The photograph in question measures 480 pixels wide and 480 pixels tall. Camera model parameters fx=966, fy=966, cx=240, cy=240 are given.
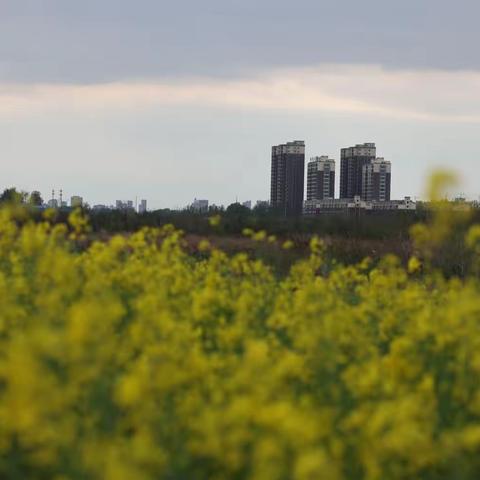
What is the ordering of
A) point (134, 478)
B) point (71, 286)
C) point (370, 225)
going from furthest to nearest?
point (370, 225), point (71, 286), point (134, 478)

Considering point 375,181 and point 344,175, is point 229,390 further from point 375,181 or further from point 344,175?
point 344,175

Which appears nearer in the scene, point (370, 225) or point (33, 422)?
point (33, 422)

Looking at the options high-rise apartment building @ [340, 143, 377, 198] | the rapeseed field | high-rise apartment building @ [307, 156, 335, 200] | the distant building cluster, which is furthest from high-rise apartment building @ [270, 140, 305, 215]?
the rapeseed field

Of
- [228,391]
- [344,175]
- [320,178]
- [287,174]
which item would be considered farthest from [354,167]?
[228,391]

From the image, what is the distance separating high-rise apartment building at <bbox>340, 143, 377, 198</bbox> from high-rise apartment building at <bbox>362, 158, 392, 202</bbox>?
512 mm

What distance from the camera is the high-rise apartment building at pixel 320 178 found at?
220 ft

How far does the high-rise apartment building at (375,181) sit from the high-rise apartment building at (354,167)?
51cm

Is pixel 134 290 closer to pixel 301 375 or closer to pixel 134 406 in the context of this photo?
pixel 301 375

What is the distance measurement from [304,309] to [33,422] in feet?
8.12

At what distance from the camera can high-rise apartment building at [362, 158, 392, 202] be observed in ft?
196

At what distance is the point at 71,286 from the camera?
4789 millimetres

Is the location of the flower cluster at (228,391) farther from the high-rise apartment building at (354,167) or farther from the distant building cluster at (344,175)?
the high-rise apartment building at (354,167)

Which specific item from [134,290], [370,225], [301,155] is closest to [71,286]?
[134,290]

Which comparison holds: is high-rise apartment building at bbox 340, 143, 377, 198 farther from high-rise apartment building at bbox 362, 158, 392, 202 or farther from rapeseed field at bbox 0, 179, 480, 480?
rapeseed field at bbox 0, 179, 480, 480
